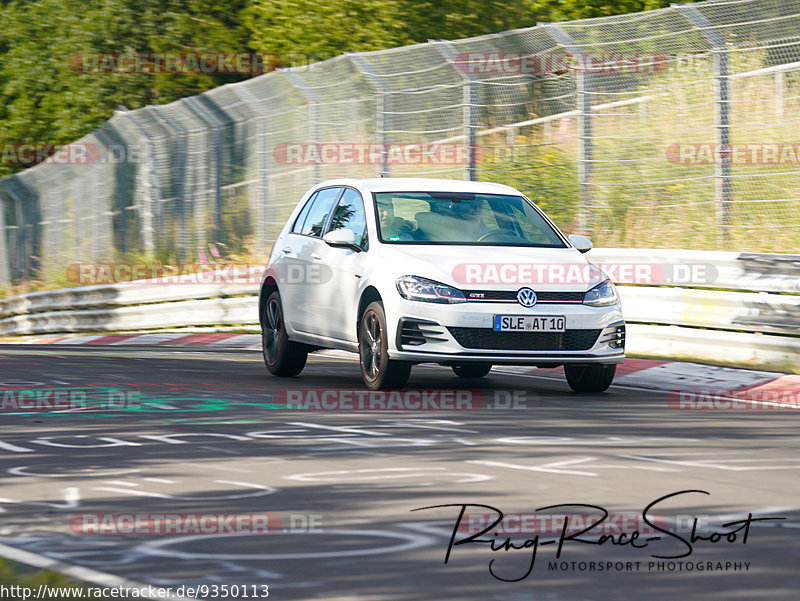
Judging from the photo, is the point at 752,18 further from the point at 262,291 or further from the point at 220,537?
the point at 220,537

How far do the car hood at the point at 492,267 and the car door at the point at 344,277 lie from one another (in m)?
0.41

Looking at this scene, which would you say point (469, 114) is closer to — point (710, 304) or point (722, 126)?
point (722, 126)

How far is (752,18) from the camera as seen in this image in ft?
50.2

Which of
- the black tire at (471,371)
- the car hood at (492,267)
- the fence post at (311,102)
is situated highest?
the fence post at (311,102)

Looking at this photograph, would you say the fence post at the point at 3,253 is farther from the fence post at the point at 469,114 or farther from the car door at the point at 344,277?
the car door at the point at 344,277

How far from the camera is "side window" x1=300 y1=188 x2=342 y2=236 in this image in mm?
13234

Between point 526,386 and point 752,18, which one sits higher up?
point 752,18

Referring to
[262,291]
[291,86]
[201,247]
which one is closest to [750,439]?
[262,291]

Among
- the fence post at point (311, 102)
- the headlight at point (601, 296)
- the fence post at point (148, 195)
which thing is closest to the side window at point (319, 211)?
the headlight at point (601, 296)

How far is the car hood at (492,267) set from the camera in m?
11.2

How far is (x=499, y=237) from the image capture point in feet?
40.0

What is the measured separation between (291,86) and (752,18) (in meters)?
7.80

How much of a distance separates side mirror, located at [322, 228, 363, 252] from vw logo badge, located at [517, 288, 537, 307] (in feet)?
4.83

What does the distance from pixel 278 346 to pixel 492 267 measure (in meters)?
2.91
